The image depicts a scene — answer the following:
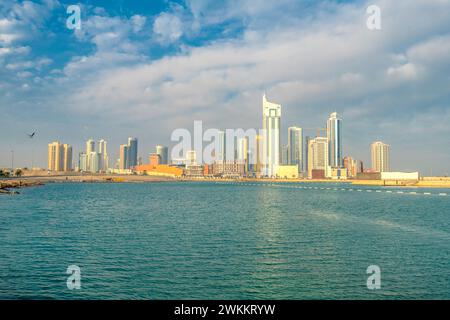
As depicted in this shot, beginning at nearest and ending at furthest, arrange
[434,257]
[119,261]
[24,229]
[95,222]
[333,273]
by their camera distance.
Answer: [333,273] < [119,261] < [434,257] < [24,229] < [95,222]

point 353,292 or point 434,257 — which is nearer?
point 353,292

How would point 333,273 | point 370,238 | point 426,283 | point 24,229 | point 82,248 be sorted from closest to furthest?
point 426,283 → point 333,273 → point 82,248 → point 370,238 → point 24,229

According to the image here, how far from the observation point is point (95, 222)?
53.7 meters

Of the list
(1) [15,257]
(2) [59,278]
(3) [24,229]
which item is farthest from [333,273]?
(3) [24,229]

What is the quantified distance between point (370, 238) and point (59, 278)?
103 ft

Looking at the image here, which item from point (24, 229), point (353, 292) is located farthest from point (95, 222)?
point (353, 292)
